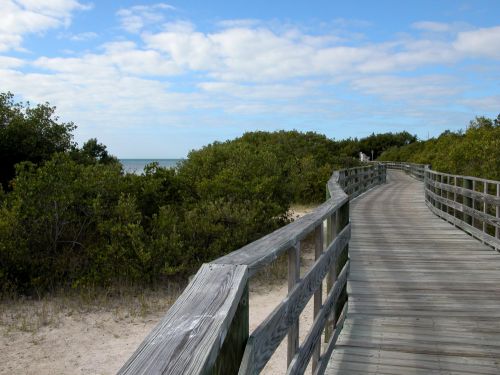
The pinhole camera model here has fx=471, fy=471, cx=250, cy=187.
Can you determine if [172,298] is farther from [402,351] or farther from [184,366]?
[184,366]

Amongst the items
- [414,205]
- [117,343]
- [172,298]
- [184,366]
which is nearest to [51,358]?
[117,343]

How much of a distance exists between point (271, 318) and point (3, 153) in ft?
48.4

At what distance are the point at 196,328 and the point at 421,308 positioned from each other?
4.33m

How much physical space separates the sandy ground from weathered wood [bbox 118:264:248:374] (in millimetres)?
4198

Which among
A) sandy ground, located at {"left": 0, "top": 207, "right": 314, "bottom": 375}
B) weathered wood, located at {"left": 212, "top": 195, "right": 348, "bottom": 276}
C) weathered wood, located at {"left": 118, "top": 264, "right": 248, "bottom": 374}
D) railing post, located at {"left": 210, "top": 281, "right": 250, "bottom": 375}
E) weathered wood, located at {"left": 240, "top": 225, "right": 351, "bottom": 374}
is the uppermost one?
weathered wood, located at {"left": 212, "top": 195, "right": 348, "bottom": 276}

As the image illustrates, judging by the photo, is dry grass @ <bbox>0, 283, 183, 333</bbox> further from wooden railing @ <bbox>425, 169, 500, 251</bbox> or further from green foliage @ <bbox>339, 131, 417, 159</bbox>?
green foliage @ <bbox>339, 131, 417, 159</bbox>

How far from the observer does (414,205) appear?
52.3 ft

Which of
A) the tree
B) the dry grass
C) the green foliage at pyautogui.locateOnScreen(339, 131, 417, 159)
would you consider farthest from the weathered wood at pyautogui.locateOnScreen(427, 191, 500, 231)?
the green foliage at pyautogui.locateOnScreen(339, 131, 417, 159)

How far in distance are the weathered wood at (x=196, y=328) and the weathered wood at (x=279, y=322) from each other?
0.26 metres

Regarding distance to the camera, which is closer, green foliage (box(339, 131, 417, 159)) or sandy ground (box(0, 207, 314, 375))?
sandy ground (box(0, 207, 314, 375))

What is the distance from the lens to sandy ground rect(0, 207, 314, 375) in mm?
5648

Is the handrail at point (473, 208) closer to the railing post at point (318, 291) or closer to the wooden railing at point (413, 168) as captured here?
the railing post at point (318, 291)

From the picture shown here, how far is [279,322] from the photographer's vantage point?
6.89ft

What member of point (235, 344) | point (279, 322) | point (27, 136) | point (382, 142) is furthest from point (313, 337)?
point (382, 142)
